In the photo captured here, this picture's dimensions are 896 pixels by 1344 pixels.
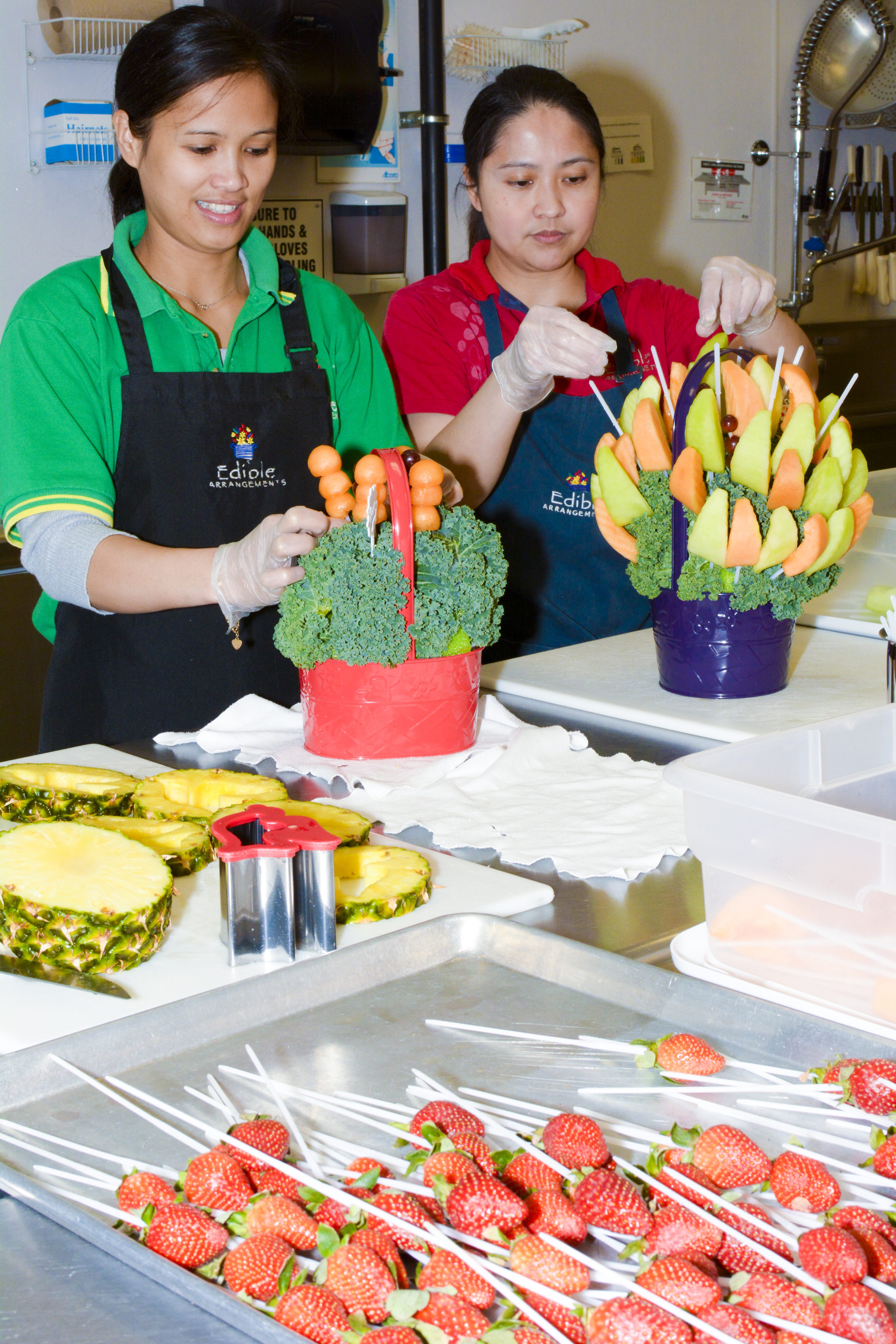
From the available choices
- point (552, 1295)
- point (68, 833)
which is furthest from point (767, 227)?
point (552, 1295)

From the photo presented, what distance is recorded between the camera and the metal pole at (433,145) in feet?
11.3

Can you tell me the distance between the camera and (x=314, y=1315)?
24.4 inches

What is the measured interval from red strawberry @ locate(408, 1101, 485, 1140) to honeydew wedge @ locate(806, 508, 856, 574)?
105 cm

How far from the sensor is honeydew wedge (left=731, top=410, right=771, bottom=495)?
5.28ft

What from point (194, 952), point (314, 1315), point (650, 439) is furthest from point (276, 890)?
point (650, 439)

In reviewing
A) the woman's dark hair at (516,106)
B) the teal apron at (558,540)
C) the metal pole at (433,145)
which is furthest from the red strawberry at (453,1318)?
the metal pole at (433,145)

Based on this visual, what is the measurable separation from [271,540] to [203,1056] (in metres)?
0.77

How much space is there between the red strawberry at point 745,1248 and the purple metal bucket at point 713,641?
1.09 meters

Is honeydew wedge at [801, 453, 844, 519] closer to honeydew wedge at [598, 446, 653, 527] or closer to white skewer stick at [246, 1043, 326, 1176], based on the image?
honeydew wedge at [598, 446, 653, 527]

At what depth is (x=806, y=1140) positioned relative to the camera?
0.80m

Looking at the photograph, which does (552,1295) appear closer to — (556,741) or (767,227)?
(556,741)

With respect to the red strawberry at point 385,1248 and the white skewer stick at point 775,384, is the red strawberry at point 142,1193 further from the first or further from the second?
the white skewer stick at point 775,384

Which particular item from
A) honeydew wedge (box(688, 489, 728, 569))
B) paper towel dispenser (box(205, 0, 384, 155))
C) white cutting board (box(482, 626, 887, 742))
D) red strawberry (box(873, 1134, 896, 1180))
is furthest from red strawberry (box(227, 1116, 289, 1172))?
paper towel dispenser (box(205, 0, 384, 155))

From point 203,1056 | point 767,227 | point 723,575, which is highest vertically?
point 767,227
